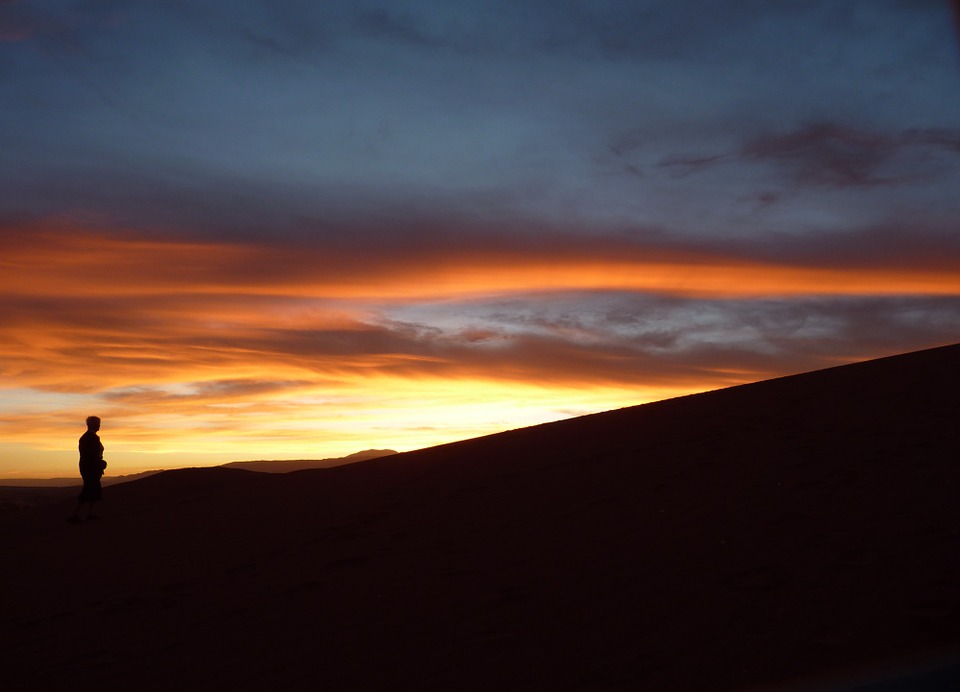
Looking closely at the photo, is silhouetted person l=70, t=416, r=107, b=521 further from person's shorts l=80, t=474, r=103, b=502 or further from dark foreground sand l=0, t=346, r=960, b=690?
dark foreground sand l=0, t=346, r=960, b=690

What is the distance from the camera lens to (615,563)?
296 inches

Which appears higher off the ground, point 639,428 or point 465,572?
point 639,428

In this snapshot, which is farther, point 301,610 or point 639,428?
point 639,428

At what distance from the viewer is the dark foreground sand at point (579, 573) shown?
17.8ft

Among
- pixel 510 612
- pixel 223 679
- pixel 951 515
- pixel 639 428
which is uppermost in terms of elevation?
pixel 639 428

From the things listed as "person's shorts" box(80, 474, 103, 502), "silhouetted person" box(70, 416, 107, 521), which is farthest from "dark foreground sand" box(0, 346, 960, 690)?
"silhouetted person" box(70, 416, 107, 521)

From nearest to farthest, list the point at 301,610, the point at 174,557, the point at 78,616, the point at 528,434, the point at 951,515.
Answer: the point at 951,515 → the point at 301,610 → the point at 78,616 → the point at 174,557 → the point at 528,434

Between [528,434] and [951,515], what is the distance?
35.1 ft

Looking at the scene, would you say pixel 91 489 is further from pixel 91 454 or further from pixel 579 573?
pixel 579 573

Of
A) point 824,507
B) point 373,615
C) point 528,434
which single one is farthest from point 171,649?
point 528,434

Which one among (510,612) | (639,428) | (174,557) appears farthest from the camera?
(639,428)

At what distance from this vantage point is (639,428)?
1470 centimetres

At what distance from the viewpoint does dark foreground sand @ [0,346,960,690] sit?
5.43m

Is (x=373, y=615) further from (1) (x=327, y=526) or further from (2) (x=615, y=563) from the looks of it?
(1) (x=327, y=526)
